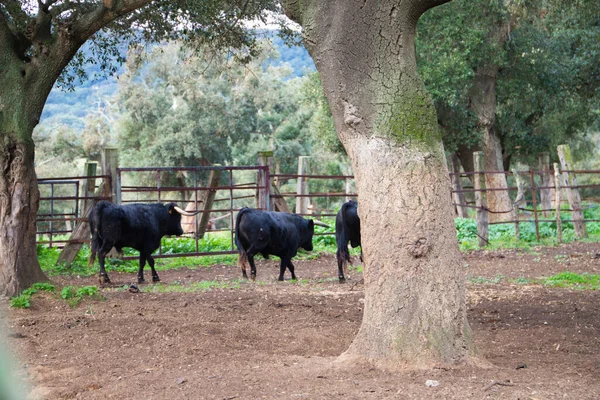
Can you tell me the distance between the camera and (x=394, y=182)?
18.3 feet

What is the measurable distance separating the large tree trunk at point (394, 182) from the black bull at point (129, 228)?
6.74 m

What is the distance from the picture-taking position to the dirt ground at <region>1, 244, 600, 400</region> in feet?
15.9

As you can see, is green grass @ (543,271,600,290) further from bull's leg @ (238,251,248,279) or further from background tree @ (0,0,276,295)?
background tree @ (0,0,276,295)

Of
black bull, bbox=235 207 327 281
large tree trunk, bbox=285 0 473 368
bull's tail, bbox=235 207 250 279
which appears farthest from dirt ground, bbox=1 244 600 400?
black bull, bbox=235 207 327 281

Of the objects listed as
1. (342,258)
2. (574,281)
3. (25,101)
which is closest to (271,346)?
(25,101)

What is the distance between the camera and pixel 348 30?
5871 millimetres

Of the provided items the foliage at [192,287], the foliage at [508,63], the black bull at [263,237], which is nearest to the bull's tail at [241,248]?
the black bull at [263,237]

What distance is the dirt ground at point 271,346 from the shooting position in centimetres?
485

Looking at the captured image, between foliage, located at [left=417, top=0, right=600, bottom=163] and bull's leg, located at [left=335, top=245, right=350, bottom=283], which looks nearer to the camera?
bull's leg, located at [left=335, top=245, right=350, bottom=283]

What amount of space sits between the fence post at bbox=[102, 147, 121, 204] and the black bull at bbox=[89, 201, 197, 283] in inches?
77.2

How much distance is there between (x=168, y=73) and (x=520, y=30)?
68.3 ft

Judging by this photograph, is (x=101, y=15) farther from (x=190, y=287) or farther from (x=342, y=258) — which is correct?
(x=342, y=258)

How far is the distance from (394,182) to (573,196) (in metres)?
13.8

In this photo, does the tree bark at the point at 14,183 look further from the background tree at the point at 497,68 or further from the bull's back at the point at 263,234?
the background tree at the point at 497,68
